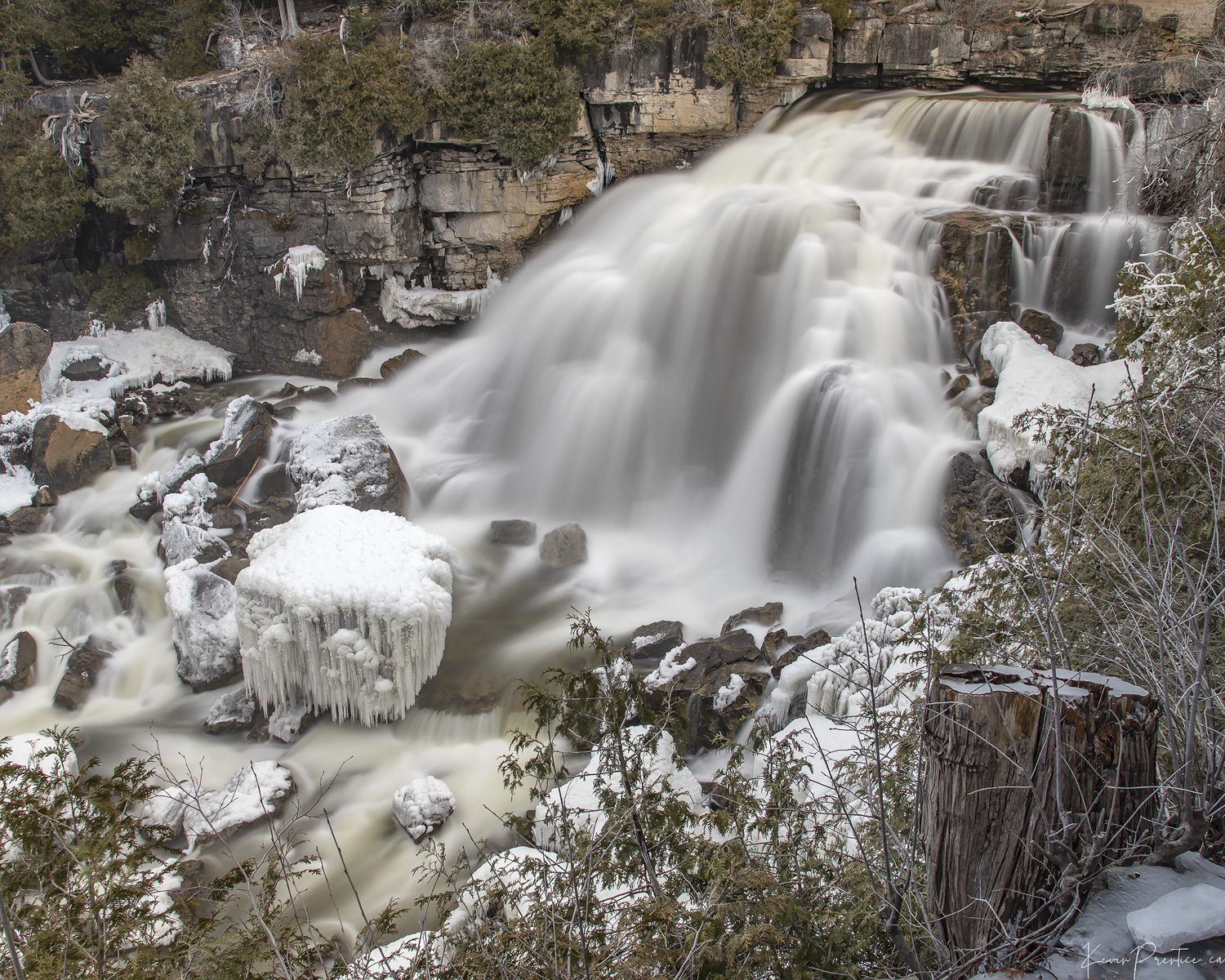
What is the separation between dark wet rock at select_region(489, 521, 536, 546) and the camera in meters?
9.82

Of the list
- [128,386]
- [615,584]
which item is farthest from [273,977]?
[128,386]

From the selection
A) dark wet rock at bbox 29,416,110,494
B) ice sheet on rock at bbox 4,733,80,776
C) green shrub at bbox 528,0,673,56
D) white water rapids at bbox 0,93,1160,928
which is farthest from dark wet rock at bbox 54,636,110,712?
green shrub at bbox 528,0,673,56

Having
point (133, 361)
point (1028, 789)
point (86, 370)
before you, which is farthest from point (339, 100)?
point (1028, 789)

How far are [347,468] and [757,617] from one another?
16.9 ft

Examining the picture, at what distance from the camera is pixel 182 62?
558 inches

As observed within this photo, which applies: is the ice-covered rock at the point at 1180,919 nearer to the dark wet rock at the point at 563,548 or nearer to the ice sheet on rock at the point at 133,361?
the dark wet rock at the point at 563,548

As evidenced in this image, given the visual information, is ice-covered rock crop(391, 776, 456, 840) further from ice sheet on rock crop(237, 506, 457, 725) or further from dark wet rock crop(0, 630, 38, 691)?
dark wet rock crop(0, 630, 38, 691)

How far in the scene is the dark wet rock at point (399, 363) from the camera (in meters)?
13.2

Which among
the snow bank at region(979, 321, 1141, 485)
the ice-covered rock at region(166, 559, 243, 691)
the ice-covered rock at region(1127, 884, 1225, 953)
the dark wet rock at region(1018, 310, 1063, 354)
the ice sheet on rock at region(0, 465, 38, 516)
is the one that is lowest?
the ice-covered rock at region(166, 559, 243, 691)

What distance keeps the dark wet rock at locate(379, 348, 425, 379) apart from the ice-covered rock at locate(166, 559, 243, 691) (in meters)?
5.27

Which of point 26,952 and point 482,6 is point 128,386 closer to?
point 482,6

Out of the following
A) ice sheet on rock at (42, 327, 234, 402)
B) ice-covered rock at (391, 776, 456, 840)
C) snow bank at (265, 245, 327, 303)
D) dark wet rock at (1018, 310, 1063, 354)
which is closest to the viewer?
ice-covered rock at (391, 776, 456, 840)
